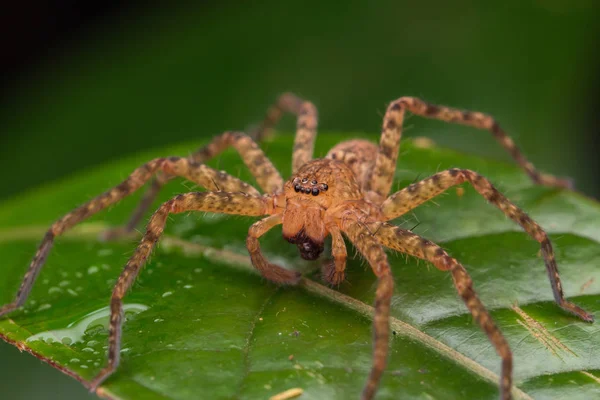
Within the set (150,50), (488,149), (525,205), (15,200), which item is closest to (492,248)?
(525,205)

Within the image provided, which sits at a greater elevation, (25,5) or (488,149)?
(488,149)

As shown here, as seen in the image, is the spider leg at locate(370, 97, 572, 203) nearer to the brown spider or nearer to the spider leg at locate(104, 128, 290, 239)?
the brown spider

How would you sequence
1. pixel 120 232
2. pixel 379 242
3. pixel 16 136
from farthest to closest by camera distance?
pixel 16 136 < pixel 120 232 < pixel 379 242

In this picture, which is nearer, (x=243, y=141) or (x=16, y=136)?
(x=243, y=141)

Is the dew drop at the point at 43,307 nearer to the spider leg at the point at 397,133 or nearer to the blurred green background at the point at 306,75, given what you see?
the spider leg at the point at 397,133

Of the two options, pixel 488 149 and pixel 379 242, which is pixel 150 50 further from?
pixel 379 242

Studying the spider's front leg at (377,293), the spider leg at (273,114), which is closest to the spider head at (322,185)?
the spider's front leg at (377,293)

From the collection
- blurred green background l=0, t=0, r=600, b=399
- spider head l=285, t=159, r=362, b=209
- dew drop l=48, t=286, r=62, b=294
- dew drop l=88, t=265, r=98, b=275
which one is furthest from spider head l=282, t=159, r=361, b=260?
blurred green background l=0, t=0, r=600, b=399
